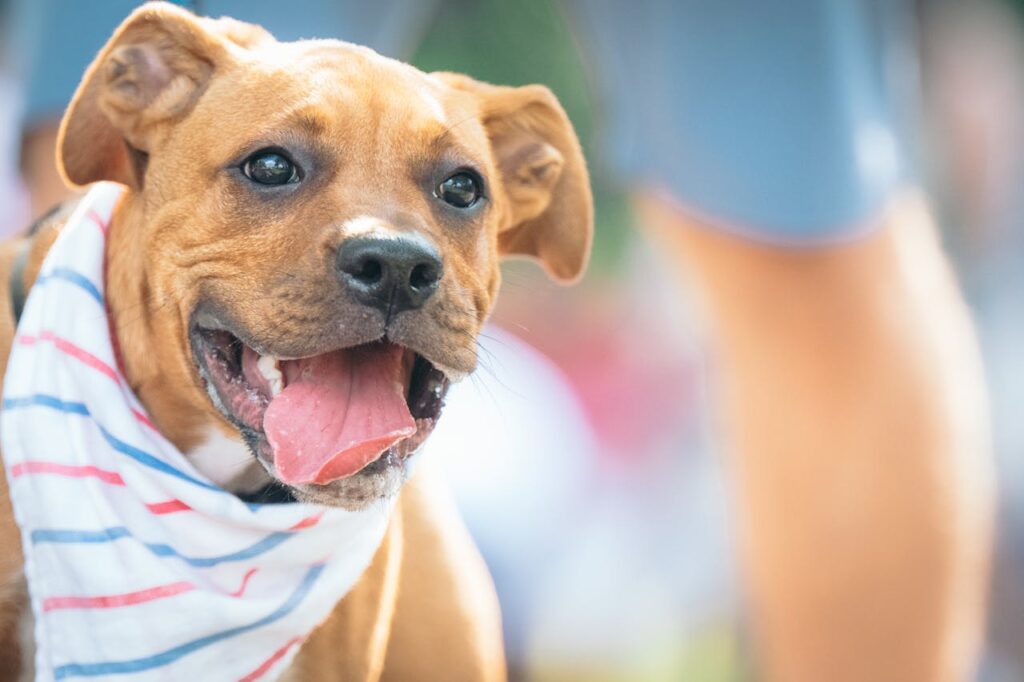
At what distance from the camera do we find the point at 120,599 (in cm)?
229

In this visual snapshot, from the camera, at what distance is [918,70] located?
3.24 meters

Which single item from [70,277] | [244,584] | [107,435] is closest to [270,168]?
[70,277]

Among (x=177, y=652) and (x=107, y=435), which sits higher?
(x=107, y=435)

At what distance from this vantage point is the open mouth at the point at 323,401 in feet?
6.89

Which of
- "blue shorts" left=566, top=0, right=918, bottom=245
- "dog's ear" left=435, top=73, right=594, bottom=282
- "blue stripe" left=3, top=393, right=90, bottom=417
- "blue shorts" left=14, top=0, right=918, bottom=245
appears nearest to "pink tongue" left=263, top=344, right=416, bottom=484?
"blue stripe" left=3, top=393, right=90, bottom=417

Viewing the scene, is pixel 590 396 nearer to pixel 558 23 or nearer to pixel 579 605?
pixel 579 605

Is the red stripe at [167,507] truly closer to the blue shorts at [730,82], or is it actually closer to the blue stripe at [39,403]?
the blue stripe at [39,403]

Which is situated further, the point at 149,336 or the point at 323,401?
the point at 149,336

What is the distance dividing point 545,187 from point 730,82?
1.50ft

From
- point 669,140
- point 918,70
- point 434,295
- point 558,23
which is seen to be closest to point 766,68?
point 669,140

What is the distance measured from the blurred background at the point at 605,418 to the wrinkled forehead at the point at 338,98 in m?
0.50

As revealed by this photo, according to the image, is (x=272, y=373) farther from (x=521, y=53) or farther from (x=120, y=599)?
(x=521, y=53)

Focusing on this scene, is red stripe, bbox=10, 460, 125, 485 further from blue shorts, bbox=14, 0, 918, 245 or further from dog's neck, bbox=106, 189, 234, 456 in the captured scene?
blue shorts, bbox=14, 0, 918, 245

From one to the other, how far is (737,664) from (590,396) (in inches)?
29.0
